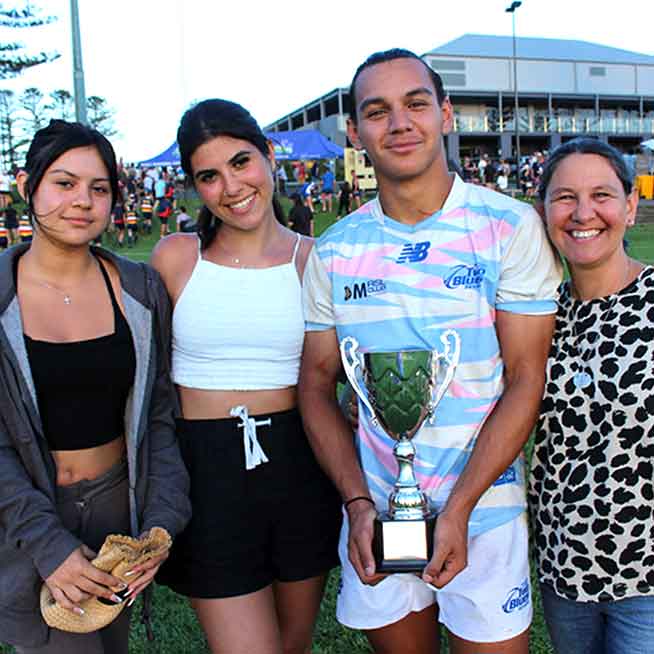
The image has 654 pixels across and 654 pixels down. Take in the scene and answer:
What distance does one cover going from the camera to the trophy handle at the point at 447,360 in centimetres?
209

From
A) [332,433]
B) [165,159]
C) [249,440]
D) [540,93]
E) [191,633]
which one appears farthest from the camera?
[540,93]

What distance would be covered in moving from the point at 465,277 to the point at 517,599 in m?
0.99

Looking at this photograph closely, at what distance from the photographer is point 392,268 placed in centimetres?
227

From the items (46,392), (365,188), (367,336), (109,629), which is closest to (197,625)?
(109,629)

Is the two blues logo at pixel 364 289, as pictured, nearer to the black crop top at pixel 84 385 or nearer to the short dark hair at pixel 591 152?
the short dark hair at pixel 591 152

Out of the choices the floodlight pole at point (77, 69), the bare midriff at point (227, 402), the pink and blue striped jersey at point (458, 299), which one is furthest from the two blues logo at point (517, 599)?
the floodlight pole at point (77, 69)

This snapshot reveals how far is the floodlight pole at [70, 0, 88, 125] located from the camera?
38.5ft

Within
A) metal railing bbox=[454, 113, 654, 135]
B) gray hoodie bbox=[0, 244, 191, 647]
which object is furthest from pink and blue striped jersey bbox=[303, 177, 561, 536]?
metal railing bbox=[454, 113, 654, 135]

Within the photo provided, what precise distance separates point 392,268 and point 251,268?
25.5 inches

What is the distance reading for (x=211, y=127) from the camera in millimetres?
2617

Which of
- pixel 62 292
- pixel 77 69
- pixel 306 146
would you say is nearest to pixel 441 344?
pixel 62 292

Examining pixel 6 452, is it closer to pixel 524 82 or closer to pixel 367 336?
pixel 367 336

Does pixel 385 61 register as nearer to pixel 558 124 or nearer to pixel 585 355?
pixel 585 355

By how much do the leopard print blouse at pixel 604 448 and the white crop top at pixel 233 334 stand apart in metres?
0.92
